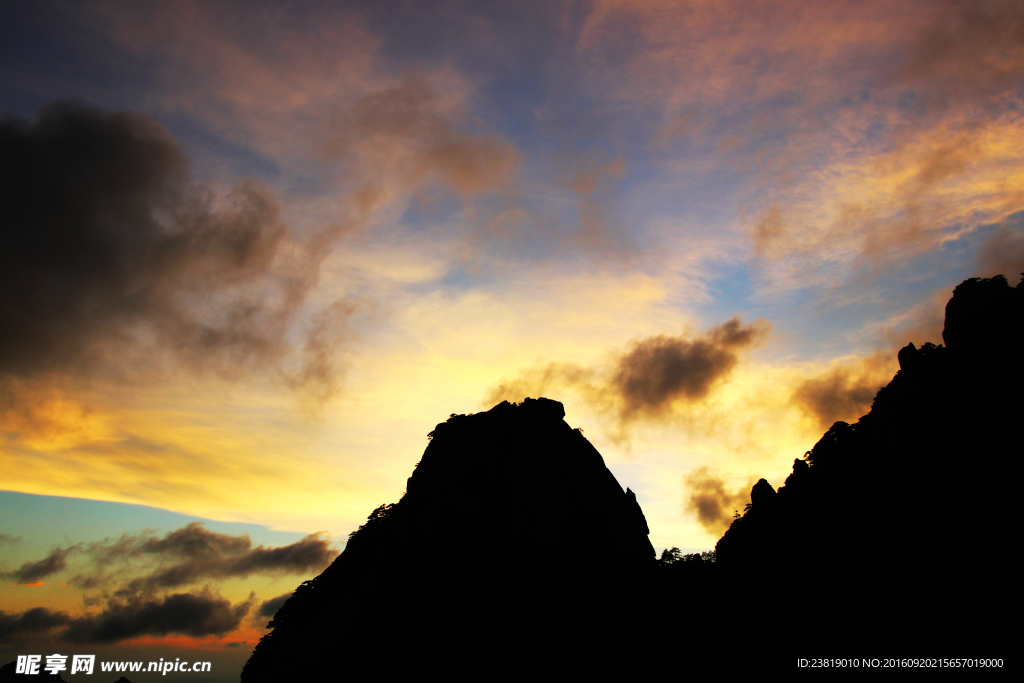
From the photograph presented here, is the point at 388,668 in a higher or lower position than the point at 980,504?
lower

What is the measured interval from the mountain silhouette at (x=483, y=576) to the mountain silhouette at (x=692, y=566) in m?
0.20

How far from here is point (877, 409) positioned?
4875 centimetres

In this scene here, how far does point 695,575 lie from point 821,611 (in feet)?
78.1

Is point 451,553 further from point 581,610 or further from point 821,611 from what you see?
point 821,611

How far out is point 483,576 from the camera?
58812 mm

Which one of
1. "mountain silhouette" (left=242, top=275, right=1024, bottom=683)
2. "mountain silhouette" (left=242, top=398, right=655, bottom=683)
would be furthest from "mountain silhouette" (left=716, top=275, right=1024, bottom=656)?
"mountain silhouette" (left=242, top=398, right=655, bottom=683)

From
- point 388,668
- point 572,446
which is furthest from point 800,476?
point 388,668

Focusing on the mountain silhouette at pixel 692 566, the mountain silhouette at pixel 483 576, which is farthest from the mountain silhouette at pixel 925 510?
the mountain silhouette at pixel 483 576

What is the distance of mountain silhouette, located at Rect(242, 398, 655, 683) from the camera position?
52719mm

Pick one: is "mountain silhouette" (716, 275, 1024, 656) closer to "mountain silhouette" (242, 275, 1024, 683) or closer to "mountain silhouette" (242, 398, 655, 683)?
"mountain silhouette" (242, 275, 1024, 683)

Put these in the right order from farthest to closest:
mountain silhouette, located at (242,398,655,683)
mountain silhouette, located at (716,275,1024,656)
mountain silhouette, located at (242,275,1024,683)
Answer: mountain silhouette, located at (242,398,655,683)
mountain silhouette, located at (242,275,1024,683)
mountain silhouette, located at (716,275,1024,656)

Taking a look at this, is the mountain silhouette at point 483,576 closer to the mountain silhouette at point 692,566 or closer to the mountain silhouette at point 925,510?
the mountain silhouette at point 692,566

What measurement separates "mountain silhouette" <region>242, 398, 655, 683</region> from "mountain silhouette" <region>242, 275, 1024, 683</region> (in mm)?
196

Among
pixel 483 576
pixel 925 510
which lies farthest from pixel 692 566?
pixel 925 510
